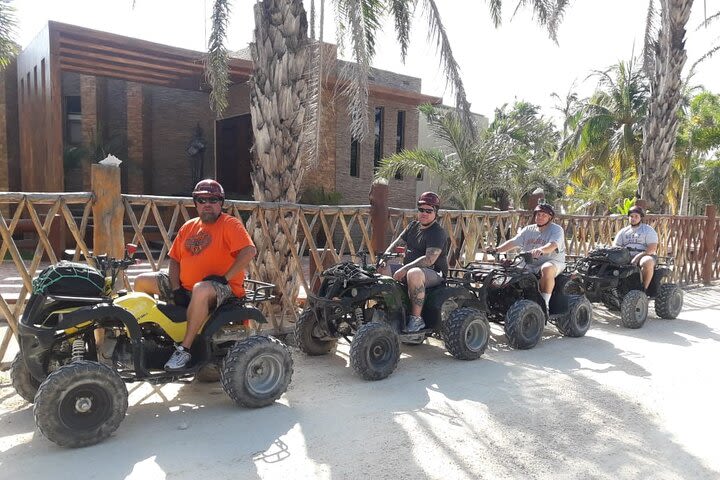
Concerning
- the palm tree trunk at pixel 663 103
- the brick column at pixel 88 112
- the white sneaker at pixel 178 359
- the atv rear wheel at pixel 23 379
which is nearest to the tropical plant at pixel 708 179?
the palm tree trunk at pixel 663 103

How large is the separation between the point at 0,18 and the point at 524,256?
34.7 feet

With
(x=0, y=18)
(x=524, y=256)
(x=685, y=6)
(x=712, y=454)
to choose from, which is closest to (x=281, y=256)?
(x=524, y=256)

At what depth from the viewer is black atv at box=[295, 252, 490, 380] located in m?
5.15

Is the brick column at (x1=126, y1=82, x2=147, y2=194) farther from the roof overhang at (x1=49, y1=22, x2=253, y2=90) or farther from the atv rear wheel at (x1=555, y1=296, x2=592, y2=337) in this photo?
the atv rear wheel at (x1=555, y1=296, x2=592, y2=337)

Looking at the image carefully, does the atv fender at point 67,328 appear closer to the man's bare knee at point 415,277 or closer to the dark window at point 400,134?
the man's bare knee at point 415,277

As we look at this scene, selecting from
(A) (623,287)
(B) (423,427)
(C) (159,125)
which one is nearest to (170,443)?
(B) (423,427)

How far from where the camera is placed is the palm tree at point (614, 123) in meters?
21.9

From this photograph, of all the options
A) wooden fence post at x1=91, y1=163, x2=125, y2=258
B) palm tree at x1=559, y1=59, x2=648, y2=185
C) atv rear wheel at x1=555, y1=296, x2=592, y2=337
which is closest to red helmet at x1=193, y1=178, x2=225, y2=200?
wooden fence post at x1=91, y1=163, x2=125, y2=258

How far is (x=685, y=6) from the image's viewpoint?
11.9 metres

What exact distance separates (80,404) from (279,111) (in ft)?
14.3

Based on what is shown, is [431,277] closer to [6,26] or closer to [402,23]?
[402,23]

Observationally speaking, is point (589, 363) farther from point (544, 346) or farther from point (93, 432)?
point (93, 432)

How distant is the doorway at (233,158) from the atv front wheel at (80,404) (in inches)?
533

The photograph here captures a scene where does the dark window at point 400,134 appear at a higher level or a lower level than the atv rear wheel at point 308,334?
higher
